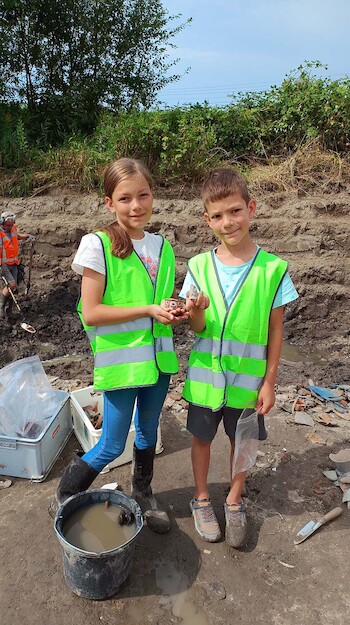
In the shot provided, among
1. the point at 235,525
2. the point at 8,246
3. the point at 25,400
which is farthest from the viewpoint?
the point at 8,246

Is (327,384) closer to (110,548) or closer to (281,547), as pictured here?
(281,547)

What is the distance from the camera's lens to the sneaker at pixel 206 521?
9.02 ft

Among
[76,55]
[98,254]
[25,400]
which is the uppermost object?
[76,55]

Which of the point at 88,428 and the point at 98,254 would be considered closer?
the point at 98,254

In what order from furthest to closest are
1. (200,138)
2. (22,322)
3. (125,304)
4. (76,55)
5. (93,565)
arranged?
1. (76,55)
2. (200,138)
3. (22,322)
4. (125,304)
5. (93,565)

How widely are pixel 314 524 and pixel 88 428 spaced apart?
5.49ft

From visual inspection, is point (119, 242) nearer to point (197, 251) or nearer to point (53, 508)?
point (53, 508)

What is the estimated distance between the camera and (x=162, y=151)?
870 cm

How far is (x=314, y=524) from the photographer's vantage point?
9.51 ft

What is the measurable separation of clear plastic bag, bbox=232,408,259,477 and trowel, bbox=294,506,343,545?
0.59 meters

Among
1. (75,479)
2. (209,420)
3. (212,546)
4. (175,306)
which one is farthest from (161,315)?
(212,546)

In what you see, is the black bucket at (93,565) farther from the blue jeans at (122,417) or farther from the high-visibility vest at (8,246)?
the high-visibility vest at (8,246)

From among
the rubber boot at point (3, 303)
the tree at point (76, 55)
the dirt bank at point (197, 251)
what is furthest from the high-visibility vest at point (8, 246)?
the tree at point (76, 55)

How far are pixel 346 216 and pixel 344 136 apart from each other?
6.37 feet
